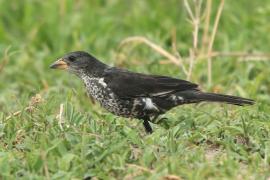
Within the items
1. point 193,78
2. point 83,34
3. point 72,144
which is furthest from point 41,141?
point 83,34

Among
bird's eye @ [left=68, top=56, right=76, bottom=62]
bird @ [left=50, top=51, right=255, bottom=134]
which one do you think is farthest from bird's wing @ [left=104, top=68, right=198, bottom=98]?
bird's eye @ [left=68, top=56, right=76, bottom=62]

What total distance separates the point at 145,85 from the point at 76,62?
0.84m

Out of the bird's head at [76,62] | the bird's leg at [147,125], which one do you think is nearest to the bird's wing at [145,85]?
the bird's leg at [147,125]

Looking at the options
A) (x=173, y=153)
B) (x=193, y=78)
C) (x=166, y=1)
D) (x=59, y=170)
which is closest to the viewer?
(x=59, y=170)

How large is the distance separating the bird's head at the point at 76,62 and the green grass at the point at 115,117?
248mm

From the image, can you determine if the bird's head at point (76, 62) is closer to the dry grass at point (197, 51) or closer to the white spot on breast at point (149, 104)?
the white spot on breast at point (149, 104)

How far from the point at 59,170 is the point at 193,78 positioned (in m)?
3.88

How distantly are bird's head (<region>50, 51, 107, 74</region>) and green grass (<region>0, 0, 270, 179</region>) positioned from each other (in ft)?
0.81

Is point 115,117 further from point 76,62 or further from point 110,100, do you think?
point 76,62

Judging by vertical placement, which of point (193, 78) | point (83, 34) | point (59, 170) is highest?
point (83, 34)

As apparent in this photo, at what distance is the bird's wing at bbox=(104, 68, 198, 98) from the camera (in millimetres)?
7473

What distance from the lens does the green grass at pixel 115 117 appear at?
20.4 feet

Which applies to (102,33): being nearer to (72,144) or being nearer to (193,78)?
(193,78)

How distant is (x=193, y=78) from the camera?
384 inches
